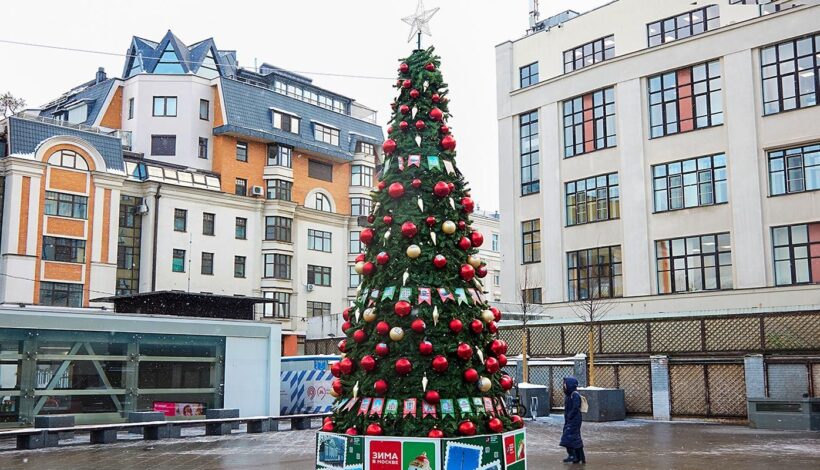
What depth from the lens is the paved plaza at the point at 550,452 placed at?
46.7ft

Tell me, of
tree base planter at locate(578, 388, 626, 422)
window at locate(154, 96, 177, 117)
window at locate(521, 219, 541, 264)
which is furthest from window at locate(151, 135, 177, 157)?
tree base planter at locate(578, 388, 626, 422)

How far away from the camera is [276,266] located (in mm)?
53281

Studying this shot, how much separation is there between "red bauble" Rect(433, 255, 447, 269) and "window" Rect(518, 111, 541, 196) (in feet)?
104

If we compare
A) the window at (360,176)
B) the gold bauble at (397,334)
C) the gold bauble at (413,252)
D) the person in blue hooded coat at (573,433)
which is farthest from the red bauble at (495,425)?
the window at (360,176)

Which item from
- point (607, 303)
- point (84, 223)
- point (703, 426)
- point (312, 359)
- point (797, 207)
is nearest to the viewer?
point (703, 426)

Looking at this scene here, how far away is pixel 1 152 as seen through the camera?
4309 centimetres

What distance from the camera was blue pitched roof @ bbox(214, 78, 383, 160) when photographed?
175 feet

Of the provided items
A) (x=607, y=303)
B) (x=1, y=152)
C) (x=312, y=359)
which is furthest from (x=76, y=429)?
(x=1, y=152)

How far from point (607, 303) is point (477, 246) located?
91.0 ft

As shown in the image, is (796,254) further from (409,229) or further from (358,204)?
(358,204)

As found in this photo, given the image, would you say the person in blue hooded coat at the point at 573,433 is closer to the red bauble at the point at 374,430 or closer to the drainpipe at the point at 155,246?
the red bauble at the point at 374,430

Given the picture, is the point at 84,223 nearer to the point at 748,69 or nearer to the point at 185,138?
the point at 185,138

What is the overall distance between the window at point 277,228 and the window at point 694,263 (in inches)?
1056

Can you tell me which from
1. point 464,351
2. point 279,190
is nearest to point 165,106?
point 279,190
